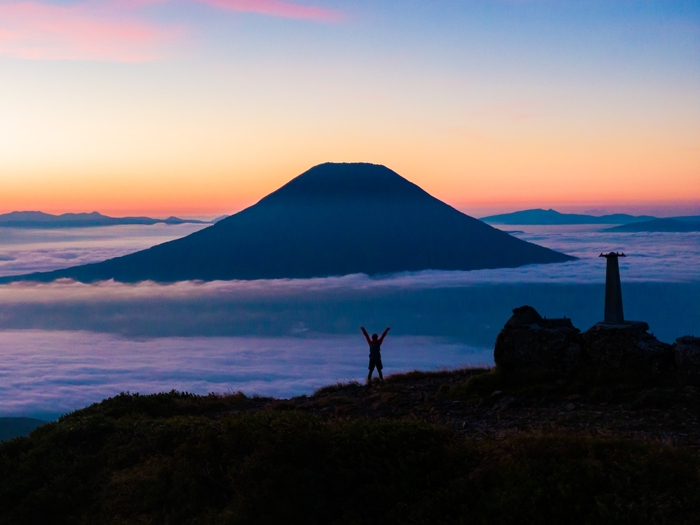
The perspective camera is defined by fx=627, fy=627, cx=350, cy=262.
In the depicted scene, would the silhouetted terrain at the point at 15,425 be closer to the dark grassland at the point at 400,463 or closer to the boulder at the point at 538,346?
the dark grassland at the point at 400,463

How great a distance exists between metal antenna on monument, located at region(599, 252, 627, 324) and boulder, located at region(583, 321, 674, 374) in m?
1.06

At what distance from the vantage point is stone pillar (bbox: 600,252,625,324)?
55.7ft

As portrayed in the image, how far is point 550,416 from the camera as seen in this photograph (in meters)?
13.5

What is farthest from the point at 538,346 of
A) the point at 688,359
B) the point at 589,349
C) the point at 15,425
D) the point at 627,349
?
the point at 15,425

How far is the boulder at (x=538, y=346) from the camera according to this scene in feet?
51.2

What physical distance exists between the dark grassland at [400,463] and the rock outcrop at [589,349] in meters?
0.54

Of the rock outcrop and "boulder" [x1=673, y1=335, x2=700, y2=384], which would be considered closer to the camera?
"boulder" [x1=673, y1=335, x2=700, y2=384]

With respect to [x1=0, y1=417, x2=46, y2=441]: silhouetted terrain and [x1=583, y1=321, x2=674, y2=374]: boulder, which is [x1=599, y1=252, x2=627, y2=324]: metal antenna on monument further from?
[x1=0, y1=417, x2=46, y2=441]: silhouetted terrain

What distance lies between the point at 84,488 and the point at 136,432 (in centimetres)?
208

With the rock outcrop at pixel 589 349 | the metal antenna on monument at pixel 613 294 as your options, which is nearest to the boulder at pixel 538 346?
the rock outcrop at pixel 589 349

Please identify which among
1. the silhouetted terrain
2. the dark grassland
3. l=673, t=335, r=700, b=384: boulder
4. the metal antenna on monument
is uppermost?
the metal antenna on monument

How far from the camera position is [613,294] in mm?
17141

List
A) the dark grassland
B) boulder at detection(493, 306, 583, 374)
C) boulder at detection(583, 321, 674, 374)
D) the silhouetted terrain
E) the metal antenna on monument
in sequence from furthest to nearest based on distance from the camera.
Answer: the silhouetted terrain → the metal antenna on monument → boulder at detection(493, 306, 583, 374) → boulder at detection(583, 321, 674, 374) → the dark grassland

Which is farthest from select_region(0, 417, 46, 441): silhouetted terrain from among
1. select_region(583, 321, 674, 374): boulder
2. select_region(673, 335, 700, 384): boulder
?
select_region(673, 335, 700, 384): boulder
